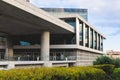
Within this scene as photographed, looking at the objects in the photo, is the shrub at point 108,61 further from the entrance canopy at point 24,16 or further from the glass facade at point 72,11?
the glass facade at point 72,11

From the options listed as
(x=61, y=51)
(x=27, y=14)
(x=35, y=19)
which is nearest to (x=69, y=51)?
(x=61, y=51)

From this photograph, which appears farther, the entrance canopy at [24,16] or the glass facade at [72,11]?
the glass facade at [72,11]

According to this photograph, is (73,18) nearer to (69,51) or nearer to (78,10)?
(69,51)

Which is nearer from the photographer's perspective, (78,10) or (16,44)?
(16,44)

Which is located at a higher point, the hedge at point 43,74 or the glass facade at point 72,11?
the glass facade at point 72,11

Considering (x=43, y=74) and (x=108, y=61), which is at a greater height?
(x=43, y=74)

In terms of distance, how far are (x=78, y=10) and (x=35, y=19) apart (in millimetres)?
55435

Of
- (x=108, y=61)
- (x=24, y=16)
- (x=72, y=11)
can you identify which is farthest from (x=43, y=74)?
(x=72, y=11)

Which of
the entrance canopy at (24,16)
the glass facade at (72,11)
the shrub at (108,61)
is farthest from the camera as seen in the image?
the glass facade at (72,11)

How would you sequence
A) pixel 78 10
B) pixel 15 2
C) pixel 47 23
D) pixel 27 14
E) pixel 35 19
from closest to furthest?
pixel 15 2 < pixel 27 14 < pixel 35 19 < pixel 47 23 < pixel 78 10

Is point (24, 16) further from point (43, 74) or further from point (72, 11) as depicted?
point (72, 11)

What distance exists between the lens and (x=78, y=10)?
9831 cm

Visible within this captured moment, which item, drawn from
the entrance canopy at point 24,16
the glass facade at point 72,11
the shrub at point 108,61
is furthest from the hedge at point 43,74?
the glass facade at point 72,11

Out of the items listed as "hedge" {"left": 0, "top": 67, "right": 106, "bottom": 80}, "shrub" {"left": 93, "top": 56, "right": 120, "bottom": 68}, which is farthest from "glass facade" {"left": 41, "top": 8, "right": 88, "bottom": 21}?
"hedge" {"left": 0, "top": 67, "right": 106, "bottom": 80}
